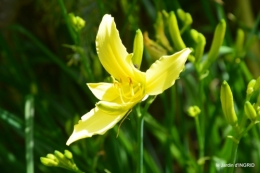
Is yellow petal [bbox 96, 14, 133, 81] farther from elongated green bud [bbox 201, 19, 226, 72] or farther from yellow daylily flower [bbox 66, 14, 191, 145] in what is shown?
elongated green bud [bbox 201, 19, 226, 72]

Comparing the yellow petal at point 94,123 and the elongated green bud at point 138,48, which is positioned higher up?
the elongated green bud at point 138,48

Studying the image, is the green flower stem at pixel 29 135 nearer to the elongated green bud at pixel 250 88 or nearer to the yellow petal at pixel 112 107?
the yellow petal at pixel 112 107

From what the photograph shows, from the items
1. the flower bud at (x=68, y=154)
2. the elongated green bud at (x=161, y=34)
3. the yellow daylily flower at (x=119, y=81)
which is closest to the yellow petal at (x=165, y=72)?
the yellow daylily flower at (x=119, y=81)

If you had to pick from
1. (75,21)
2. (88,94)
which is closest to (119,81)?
(75,21)

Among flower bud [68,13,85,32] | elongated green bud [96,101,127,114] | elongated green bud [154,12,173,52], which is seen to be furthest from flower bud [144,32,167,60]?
elongated green bud [96,101,127,114]

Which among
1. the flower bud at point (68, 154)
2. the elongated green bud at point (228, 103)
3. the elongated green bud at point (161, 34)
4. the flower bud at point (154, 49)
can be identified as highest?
the elongated green bud at point (161, 34)

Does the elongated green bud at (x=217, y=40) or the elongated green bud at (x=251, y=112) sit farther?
the elongated green bud at (x=217, y=40)

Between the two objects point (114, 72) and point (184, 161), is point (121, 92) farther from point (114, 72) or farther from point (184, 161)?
point (184, 161)

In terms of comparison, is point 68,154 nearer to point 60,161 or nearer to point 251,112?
point 60,161
